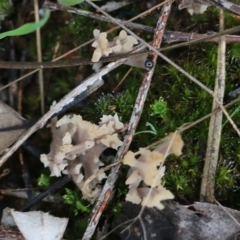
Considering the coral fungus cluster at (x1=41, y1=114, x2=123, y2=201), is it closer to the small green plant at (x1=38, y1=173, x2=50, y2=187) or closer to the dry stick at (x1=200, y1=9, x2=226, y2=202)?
the small green plant at (x1=38, y1=173, x2=50, y2=187)

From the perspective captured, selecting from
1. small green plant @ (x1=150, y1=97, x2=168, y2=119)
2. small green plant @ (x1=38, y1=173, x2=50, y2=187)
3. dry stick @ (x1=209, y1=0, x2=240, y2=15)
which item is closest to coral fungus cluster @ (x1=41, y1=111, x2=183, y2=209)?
small green plant @ (x1=38, y1=173, x2=50, y2=187)

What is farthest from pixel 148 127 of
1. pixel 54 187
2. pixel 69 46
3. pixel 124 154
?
pixel 69 46

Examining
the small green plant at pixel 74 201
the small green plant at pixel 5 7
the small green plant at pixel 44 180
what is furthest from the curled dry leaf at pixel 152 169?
the small green plant at pixel 5 7

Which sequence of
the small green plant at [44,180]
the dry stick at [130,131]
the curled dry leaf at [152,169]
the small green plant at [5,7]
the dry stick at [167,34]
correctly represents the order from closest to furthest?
the curled dry leaf at [152,169]
the dry stick at [130,131]
the dry stick at [167,34]
the small green plant at [44,180]
the small green plant at [5,7]

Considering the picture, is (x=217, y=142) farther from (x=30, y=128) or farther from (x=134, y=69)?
(x=30, y=128)

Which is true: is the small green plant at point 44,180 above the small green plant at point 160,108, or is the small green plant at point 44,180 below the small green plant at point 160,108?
below

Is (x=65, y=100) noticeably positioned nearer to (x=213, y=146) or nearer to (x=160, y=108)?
(x=160, y=108)

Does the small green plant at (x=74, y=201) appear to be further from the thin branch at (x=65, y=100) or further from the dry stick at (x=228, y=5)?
the dry stick at (x=228, y=5)
